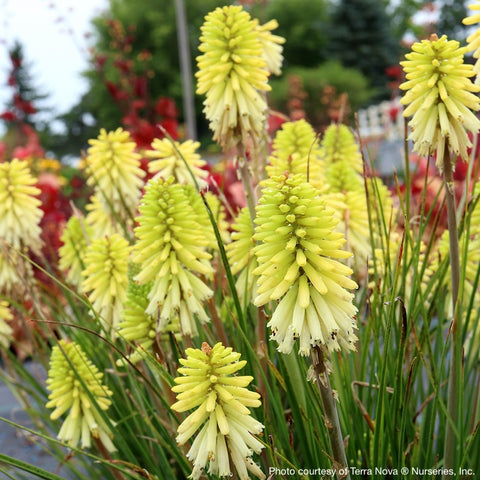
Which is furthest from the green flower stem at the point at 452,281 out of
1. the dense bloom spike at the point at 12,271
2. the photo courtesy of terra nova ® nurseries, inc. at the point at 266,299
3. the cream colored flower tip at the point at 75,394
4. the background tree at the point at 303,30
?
the background tree at the point at 303,30

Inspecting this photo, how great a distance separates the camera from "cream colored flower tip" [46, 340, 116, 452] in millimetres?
A: 1933

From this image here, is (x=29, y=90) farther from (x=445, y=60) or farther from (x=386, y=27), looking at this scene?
(x=445, y=60)

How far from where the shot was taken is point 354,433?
203 cm

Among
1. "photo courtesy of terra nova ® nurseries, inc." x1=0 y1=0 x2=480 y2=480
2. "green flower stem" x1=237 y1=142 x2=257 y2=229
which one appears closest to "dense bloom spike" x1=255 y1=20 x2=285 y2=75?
"photo courtesy of terra nova ® nurseries, inc." x1=0 y1=0 x2=480 y2=480

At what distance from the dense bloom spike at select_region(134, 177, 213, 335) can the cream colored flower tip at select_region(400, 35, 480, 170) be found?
69 cm

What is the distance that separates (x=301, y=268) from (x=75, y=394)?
0.98 meters

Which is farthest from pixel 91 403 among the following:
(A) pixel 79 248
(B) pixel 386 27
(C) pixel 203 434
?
(B) pixel 386 27

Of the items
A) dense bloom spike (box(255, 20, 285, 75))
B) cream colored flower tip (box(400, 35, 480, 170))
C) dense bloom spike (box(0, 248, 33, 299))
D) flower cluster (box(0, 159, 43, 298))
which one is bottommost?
dense bloom spike (box(0, 248, 33, 299))

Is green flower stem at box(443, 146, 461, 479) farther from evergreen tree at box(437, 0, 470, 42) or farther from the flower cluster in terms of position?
evergreen tree at box(437, 0, 470, 42)

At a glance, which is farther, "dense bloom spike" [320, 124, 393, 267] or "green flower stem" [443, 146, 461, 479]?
"dense bloom spike" [320, 124, 393, 267]

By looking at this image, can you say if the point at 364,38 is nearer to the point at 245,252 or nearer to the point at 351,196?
the point at 351,196

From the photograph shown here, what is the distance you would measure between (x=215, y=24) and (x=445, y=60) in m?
0.82

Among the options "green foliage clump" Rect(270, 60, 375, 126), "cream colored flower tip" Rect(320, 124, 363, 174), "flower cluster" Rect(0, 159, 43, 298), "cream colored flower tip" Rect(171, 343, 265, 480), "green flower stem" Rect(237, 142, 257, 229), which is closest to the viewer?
"cream colored flower tip" Rect(171, 343, 265, 480)

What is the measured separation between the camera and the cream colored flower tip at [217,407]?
4.08 feet
